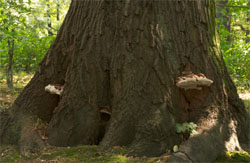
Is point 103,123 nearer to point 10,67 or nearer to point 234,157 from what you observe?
point 234,157

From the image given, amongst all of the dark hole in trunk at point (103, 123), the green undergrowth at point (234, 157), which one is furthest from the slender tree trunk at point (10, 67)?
the green undergrowth at point (234, 157)

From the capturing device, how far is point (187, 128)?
3.51m

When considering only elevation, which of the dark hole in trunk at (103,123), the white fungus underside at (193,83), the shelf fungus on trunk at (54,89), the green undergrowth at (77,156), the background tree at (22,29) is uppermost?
the background tree at (22,29)

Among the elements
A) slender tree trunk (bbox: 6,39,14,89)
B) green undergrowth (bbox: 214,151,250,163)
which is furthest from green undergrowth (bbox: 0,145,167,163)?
slender tree trunk (bbox: 6,39,14,89)

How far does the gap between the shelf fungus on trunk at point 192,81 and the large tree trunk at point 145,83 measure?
17 centimetres

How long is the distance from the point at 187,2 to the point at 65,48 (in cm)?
228

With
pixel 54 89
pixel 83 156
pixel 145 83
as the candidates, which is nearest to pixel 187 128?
pixel 145 83

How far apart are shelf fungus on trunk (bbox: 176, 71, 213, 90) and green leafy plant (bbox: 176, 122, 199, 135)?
550 mm

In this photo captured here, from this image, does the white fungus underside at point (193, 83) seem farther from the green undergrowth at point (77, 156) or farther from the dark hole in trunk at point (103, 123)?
the dark hole in trunk at point (103, 123)

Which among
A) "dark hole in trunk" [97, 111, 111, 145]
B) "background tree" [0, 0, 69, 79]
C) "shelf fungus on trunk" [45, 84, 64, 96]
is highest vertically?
"background tree" [0, 0, 69, 79]

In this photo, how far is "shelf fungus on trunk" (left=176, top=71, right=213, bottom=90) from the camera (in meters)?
3.38

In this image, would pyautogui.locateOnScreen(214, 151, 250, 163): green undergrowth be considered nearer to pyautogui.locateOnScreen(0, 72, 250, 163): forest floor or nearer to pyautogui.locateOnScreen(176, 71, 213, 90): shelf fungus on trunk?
pyautogui.locateOnScreen(0, 72, 250, 163): forest floor

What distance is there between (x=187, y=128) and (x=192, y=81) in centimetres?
72

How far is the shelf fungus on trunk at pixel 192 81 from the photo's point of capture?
3385 millimetres
